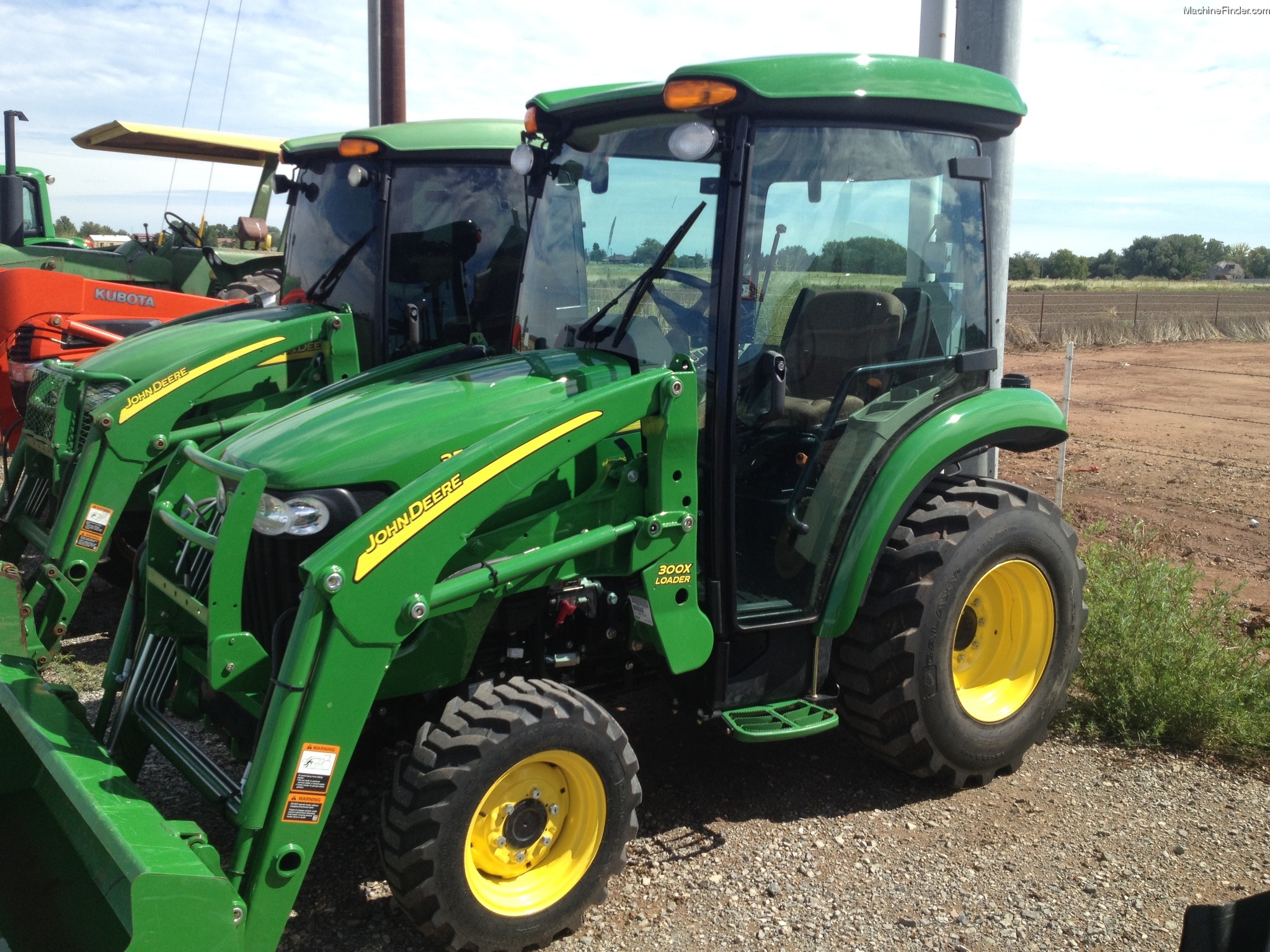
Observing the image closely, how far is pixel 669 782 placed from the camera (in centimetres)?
399

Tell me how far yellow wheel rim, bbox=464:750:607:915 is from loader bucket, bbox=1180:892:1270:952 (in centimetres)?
156

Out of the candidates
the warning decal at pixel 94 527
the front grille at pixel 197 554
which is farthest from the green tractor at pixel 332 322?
the front grille at pixel 197 554

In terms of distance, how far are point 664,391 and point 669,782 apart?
1.59 m

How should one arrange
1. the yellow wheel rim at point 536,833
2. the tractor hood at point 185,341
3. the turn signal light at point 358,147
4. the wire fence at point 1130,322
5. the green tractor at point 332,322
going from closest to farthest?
the yellow wheel rim at point 536,833, the green tractor at point 332,322, the tractor hood at point 185,341, the turn signal light at point 358,147, the wire fence at point 1130,322

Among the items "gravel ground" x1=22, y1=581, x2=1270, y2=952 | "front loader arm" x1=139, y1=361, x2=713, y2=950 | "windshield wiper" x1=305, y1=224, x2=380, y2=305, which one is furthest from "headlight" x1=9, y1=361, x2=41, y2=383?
"front loader arm" x1=139, y1=361, x2=713, y2=950

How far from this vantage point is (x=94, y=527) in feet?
16.1

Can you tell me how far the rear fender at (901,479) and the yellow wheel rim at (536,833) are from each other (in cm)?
102

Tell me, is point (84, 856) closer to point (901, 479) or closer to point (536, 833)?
point (536, 833)

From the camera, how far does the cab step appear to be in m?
3.41

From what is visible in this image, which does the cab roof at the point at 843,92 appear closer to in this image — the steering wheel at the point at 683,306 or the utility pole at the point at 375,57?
the steering wheel at the point at 683,306

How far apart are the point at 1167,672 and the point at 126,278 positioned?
9036 millimetres

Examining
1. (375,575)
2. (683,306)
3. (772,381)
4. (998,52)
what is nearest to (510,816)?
(375,575)

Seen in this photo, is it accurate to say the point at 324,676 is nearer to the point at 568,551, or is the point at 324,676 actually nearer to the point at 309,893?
the point at 568,551

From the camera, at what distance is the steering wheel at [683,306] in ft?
11.2
